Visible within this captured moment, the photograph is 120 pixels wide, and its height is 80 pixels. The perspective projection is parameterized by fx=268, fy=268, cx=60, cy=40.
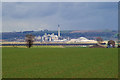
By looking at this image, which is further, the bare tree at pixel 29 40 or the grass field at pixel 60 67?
the bare tree at pixel 29 40

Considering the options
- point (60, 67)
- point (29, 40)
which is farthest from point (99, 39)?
point (60, 67)

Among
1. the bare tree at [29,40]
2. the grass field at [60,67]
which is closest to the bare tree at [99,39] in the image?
A: the bare tree at [29,40]

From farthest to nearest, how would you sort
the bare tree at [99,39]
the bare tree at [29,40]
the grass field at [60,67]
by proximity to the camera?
the bare tree at [99,39] < the bare tree at [29,40] < the grass field at [60,67]

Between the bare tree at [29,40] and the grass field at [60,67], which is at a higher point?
the bare tree at [29,40]

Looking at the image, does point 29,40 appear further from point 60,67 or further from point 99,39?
point 60,67

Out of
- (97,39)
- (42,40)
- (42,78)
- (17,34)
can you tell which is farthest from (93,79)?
(42,40)

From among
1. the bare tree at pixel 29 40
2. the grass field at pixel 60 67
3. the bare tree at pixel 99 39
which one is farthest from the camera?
the bare tree at pixel 99 39

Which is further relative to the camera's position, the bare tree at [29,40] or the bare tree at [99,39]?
the bare tree at [99,39]

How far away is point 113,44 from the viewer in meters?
157

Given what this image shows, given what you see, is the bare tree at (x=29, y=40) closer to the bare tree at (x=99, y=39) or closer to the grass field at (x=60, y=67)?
the bare tree at (x=99, y=39)

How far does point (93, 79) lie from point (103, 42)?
521 feet

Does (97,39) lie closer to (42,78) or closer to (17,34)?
(17,34)

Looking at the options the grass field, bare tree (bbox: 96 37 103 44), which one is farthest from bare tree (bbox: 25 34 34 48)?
the grass field

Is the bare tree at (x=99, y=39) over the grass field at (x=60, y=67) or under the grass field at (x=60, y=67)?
over
